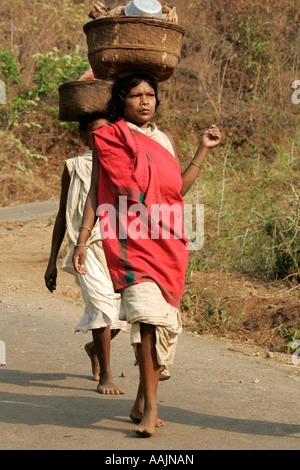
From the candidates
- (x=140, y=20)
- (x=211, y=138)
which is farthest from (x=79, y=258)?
(x=140, y=20)

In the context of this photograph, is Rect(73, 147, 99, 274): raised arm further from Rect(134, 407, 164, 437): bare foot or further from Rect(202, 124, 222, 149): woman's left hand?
Rect(134, 407, 164, 437): bare foot

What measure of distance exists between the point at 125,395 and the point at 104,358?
0.26m

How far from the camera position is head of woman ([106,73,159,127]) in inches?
147

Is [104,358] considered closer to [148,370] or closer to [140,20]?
[148,370]

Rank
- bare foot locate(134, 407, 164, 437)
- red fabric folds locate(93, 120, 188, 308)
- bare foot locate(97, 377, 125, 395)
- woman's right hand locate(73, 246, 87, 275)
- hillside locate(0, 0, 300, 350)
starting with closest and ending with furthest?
bare foot locate(134, 407, 164, 437) < red fabric folds locate(93, 120, 188, 308) < woman's right hand locate(73, 246, 87, 275) < bare foot locate(97, 377, 125, 395) < hillside locate(0, 0, 300, 350)

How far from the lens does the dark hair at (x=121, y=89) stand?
147 inches

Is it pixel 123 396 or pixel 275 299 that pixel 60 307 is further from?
pixel 123 396

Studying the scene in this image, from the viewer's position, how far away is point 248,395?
4258mm

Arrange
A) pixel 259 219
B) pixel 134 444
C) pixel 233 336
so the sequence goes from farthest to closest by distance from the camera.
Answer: pixel 259 219
pixel 233 336
pixel 134 444

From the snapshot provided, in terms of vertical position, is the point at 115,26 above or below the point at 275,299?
above

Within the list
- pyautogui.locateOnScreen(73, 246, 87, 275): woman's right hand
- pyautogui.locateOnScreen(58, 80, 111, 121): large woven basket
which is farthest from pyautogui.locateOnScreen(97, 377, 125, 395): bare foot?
pyautogui.locateOnScreen(58, 80, 111, 121): large woven basket

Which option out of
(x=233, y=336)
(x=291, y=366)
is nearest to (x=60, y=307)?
(x=233, y=336)

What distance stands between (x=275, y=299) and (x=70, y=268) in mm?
2557

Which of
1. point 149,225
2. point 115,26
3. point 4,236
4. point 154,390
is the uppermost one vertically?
point 115,26
